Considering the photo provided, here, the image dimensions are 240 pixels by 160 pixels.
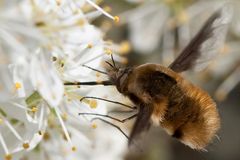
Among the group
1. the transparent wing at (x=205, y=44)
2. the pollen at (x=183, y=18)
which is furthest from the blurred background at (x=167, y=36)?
the transparent wing at (x=205, y=44)

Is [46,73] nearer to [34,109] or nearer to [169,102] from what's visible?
[34,109]

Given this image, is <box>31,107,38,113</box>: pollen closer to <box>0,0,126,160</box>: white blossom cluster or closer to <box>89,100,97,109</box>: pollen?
<box>0,0,126,160</box>: white blossom cluster

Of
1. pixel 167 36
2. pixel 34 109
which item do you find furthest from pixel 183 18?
pixel 34 109

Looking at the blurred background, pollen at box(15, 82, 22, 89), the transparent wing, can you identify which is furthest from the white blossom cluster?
the blurred background

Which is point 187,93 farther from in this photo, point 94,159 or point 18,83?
point 94,159

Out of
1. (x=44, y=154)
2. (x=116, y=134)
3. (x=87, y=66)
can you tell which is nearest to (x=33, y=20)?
(x=87, y=66)
